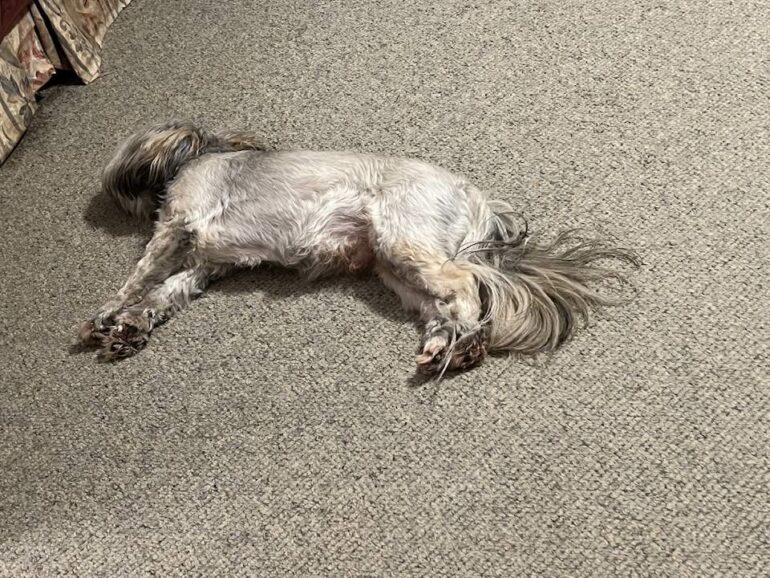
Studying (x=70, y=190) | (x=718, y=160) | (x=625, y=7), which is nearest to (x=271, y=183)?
(x=70, y=190)

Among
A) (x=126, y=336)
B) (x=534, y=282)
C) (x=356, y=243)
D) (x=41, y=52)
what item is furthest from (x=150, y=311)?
(x=41, y=52)

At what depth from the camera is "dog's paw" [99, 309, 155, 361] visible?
203 centimetres

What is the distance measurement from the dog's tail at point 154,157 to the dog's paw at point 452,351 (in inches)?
36.7

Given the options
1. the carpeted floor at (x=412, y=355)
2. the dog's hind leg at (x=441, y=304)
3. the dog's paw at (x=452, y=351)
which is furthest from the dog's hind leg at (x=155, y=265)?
→ the dog's paw at (x=452, y=351)

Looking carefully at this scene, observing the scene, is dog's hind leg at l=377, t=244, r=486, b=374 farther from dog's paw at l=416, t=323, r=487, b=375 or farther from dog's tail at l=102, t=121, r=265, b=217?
dog's tail at l=102, t=121, r=265, b=217

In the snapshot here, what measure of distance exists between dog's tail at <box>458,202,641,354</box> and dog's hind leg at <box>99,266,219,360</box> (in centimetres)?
80

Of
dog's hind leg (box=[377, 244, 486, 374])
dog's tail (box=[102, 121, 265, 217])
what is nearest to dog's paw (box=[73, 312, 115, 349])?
dog's tail (box=[102, 121, 265, 217])

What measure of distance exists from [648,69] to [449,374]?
1.36 m

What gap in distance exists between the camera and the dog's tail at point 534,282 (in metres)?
1.89

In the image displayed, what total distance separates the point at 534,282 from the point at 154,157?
1197 millimetres

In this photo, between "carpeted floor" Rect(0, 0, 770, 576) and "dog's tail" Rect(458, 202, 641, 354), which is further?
"dog's tail" Rect(458, 202, 641, 354)

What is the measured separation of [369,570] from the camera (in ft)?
5.33

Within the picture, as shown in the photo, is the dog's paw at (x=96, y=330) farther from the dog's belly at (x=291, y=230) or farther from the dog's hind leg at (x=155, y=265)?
the dog's belly at (x=291, y=230)

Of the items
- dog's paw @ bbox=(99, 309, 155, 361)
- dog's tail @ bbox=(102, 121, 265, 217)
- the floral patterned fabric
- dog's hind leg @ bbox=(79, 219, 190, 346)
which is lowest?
dog's paw @ bbox=(99, 309, 155, 361)
